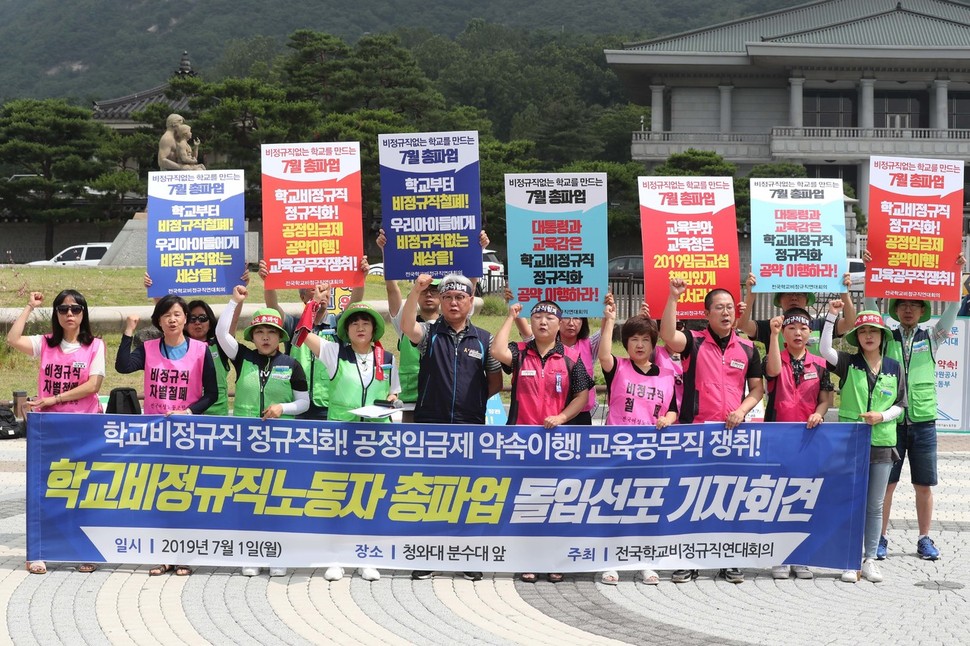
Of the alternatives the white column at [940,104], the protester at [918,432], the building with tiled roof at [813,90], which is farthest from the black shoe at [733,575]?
the white column at [940,104]

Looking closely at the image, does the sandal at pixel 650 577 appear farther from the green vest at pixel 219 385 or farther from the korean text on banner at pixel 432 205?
the green vest at pixel 219 385

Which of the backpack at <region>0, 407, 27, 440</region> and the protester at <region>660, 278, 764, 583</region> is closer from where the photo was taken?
the protester at <region>660, 278, 764, 583</region>

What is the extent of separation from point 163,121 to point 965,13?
44595 mm

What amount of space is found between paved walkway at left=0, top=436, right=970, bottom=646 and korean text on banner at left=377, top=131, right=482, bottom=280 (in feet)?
7.94

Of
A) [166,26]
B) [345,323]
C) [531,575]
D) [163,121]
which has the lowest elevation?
[531,575]

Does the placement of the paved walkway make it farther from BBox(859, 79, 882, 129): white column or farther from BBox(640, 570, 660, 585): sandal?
BBox(859, 79, 882, 129): white column

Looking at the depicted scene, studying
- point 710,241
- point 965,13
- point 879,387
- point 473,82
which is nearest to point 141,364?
point 710,241

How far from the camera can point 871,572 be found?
766 cm

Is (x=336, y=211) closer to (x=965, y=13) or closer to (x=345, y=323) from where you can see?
(x=345, y=323)

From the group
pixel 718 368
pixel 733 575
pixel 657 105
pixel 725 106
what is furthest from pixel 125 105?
pixel 733 575

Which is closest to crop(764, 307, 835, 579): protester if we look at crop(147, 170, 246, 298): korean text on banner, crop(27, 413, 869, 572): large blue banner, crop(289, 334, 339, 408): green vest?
crop(27, 413, 869, 572): large blue banner

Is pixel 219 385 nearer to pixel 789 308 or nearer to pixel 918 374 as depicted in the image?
pixel 789 308

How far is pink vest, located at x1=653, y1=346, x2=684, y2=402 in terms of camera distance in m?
7.92

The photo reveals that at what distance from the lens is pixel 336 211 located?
29.6 ft
